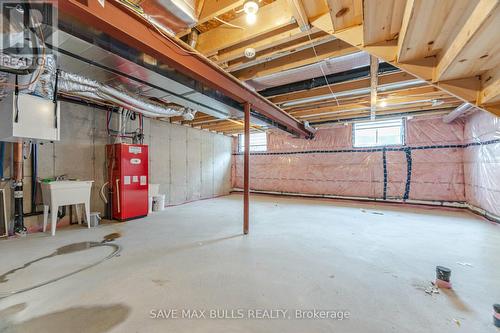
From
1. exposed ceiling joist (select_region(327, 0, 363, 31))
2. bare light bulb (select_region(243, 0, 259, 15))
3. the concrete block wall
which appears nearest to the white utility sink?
the concrete block wall

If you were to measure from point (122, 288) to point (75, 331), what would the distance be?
0.45 metres

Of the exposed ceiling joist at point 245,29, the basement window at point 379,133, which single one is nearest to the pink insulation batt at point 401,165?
the basement window at point 379,133

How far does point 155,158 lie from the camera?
5.35 meters

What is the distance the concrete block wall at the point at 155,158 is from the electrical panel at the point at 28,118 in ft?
3.30

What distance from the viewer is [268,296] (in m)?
1.65

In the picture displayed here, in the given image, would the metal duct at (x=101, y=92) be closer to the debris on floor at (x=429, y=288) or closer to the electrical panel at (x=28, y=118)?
the electrical panel at (x=28, y=118)

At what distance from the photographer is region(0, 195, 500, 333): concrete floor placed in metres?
Result: 1.39

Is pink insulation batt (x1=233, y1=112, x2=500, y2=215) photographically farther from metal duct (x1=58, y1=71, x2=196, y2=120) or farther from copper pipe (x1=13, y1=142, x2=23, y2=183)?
copper pipe (x1=13, y1=142, x2=23, y2=183)

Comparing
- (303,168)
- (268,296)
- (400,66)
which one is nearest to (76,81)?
(268,296)

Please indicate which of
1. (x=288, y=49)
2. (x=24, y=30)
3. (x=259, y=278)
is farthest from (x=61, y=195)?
(x=288, y=49)

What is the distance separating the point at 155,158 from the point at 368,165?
5928mm

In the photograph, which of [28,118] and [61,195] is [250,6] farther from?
[61,195]

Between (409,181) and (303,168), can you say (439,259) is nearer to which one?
(409,181)

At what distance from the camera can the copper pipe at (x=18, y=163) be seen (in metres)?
3.06
